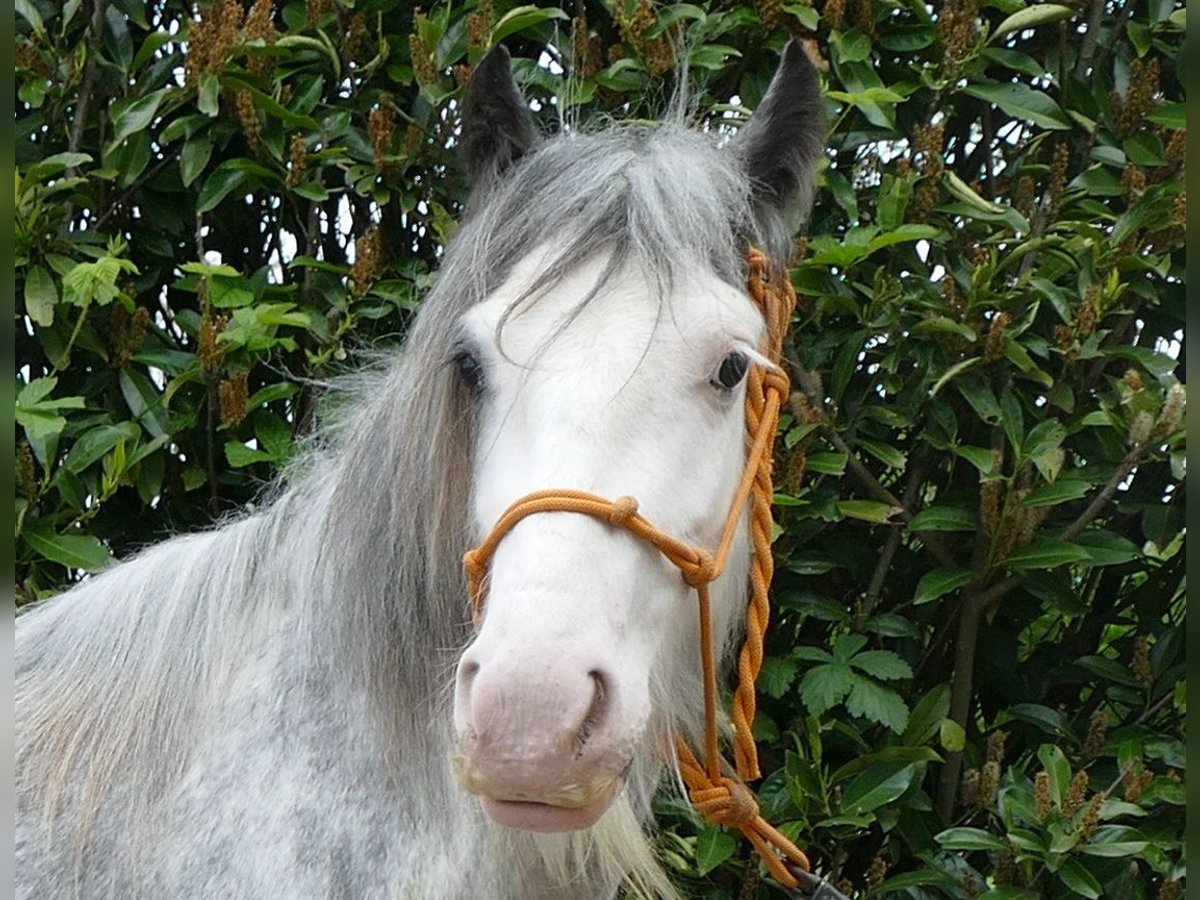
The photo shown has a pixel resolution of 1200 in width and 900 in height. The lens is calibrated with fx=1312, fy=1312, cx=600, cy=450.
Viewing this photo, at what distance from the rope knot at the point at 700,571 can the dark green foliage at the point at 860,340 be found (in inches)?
30.8

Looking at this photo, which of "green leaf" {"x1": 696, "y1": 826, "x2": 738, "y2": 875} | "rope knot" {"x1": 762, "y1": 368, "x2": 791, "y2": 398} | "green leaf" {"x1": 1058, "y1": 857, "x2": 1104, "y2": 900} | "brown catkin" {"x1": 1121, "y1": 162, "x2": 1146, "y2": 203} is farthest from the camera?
"brown catkin" {"x1": 1121, "y1": 162, "x2": 1146, "y2": 203}

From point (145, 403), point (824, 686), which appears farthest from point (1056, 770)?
point (145, 403)

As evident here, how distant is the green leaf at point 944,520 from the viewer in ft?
7.79

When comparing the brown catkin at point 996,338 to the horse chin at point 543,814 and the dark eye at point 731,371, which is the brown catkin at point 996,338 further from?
the horse chin at point 543,814

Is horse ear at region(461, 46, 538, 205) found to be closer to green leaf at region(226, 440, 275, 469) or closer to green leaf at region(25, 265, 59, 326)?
green leaf at region(226, 440, 275, 469)

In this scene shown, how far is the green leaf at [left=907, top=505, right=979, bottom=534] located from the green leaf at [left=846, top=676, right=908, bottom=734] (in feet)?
1.00

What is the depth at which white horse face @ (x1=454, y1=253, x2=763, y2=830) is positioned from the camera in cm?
128

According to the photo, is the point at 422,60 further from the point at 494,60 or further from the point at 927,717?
the point at 927,717

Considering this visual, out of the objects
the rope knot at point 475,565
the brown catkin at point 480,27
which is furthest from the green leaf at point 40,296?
the rope knot at point 475,565

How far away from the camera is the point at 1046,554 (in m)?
2.30

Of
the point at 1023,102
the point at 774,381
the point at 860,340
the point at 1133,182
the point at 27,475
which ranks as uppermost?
the point at 1023,102

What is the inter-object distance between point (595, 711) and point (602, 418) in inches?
12.7

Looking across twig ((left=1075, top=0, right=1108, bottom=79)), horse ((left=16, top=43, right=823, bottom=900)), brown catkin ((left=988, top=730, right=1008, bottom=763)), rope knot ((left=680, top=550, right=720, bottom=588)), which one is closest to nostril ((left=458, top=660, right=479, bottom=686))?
horse ((left=16, top=43, right=823, bottom=900))

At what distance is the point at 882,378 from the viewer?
97.3 inches
